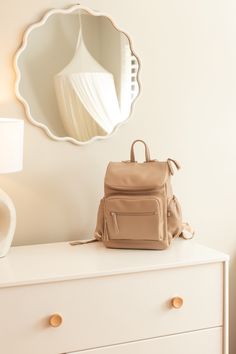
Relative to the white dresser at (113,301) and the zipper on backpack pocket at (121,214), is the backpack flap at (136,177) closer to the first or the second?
the zipper on backpack pocket at (121,214)

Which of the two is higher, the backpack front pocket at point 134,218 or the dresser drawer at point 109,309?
the backpack front pocket at point 134,218

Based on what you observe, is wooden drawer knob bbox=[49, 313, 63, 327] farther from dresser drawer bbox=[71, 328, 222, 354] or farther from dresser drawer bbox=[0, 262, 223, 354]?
dresser drawer bbox=[71, 328, 222, 354]

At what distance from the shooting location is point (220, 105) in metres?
2.34

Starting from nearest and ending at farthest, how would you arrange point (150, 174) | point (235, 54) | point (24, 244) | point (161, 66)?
point (150, 174), point (24, 244), point (161, 66), point (235, 54)

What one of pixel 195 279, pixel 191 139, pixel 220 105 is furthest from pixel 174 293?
pixel 220 105

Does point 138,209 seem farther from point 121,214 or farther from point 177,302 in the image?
point 177,302

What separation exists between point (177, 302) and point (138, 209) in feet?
1.16

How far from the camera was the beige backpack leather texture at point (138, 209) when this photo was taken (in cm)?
184

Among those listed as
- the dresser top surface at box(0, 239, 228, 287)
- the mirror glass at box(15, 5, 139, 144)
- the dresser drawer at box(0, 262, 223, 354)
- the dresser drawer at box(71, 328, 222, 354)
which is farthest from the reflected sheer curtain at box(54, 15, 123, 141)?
the dresser drawer at box(71, 328, 222, 354)

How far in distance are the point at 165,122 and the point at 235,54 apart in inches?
19.0

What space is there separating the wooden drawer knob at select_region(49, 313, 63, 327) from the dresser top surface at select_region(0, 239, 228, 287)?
12 cm

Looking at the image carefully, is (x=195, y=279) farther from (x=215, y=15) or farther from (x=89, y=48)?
(x=215, y=15)

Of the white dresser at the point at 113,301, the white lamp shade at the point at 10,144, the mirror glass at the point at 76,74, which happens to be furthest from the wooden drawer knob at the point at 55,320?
the mirror glass at the point at 76,74

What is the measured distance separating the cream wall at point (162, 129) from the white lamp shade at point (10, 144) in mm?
292
